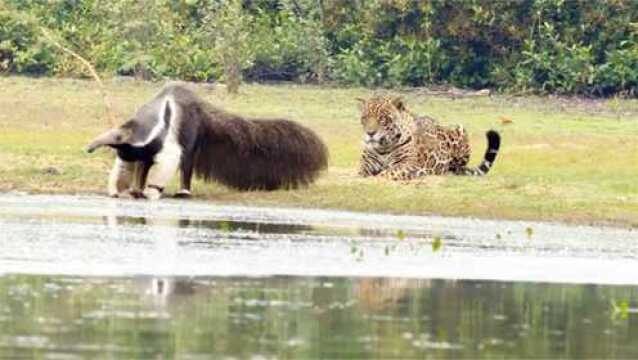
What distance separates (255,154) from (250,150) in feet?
0.24

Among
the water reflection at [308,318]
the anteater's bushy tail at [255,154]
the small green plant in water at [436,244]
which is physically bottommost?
the water reflection at [308,318]

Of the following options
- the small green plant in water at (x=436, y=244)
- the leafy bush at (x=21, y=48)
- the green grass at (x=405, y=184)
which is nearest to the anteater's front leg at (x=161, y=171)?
the green grass at (x=405, y=184)

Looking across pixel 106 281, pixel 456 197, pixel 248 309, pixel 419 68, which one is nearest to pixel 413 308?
pixel 248 309

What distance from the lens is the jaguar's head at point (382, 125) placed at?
27.0 m

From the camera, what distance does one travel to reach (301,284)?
17.2 meters

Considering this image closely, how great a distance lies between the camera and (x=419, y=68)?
4022 cm

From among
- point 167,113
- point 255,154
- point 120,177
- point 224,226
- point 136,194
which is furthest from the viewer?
point 255,154

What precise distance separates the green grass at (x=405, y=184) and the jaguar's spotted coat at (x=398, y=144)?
331 millimetres

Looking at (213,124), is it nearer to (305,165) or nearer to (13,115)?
(305,165)

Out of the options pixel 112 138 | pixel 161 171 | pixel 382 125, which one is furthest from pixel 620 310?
pixel 382 125

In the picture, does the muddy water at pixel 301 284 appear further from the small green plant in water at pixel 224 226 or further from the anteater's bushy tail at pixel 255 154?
the anteater's bushy tail at pixel 255 154

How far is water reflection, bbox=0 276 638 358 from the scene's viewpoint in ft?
45.2

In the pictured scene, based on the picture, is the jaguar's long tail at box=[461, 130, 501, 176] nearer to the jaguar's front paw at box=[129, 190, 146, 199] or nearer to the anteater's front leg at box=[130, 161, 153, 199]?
the anteater's front leg at box=[130, 161, 153, 199]

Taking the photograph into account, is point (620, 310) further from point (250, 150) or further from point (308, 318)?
point (250, 150)
